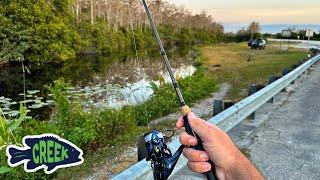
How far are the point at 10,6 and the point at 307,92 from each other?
36.3m

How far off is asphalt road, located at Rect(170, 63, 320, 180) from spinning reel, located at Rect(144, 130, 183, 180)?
96.9 inches

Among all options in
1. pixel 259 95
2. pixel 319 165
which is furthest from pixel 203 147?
pixel 259 95

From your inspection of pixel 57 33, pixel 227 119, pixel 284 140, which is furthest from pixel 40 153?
pixel 57 33

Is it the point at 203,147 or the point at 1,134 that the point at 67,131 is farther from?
the point at 203,147

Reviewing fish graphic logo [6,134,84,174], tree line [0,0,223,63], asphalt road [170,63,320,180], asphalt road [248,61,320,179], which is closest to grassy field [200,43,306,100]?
asphalt road [170,63,320,180]

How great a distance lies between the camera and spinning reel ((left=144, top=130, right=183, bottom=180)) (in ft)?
6.10

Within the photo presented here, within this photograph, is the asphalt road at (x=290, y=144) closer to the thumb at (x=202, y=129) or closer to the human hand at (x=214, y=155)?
the human hand at (x=214, y=155)

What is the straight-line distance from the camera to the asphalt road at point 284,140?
458 centimetres

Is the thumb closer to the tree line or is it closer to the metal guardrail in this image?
the metal guardrail

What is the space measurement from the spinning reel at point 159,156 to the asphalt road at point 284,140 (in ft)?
8.08

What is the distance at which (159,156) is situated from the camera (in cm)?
189

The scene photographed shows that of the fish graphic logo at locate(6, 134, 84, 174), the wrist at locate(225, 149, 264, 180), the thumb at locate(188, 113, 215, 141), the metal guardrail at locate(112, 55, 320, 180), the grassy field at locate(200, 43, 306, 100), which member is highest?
the thumb at locate(188, 113, 215, 141)

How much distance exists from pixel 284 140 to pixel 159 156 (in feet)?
14.8

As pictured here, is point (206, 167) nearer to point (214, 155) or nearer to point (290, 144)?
point (214, 155)
